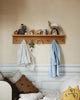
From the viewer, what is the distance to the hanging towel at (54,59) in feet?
9.07

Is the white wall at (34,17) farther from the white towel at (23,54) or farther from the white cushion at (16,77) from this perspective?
the white cushion at (16,77)

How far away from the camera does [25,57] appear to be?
9.20 ft

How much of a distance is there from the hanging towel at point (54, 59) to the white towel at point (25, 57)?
0.36 meters

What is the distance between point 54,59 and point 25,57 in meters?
0.54

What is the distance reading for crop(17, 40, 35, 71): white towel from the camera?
2.81 meters

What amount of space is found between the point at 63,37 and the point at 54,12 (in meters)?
0.51

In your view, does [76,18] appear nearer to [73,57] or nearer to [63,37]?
[63,37]

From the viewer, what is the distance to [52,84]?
9.48 ft

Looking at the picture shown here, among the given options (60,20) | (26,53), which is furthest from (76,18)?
(26,53)

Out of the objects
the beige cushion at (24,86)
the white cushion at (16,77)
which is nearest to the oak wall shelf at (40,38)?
the white cushion at (16,77)

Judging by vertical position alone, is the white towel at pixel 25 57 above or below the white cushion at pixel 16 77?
above

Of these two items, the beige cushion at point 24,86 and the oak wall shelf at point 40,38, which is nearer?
the beige cushion at point 24,86

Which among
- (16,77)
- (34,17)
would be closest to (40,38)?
(34,17)

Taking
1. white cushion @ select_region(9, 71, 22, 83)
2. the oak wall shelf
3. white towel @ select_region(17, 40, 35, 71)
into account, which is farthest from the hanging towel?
white cushion @ select_region(9, 71, 22, 83)
